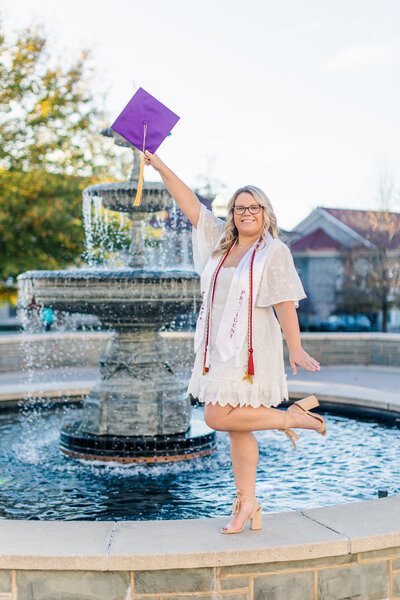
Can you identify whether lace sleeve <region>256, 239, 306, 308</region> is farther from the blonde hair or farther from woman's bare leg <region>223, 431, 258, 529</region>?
woman's bare leg <region>223, 431, 258, 529</region>

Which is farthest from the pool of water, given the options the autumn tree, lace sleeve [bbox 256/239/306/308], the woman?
the autumn tree

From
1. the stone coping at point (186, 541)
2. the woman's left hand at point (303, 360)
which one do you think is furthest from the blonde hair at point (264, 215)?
the stone coping at point (186, 541)

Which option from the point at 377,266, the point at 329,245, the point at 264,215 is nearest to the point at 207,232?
the point at 264,215

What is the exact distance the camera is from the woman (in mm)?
3293

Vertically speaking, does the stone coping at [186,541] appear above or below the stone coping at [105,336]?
below

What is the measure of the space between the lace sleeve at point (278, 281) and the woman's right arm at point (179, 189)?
0.58 m

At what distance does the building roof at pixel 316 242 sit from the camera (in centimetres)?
3467

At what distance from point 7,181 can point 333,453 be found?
1344 cm

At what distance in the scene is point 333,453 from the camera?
20.4 feet

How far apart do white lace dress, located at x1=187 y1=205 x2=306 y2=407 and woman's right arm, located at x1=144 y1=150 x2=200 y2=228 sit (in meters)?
0.45

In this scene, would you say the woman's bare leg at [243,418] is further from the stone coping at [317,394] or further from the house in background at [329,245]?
the house in background at [329,245]

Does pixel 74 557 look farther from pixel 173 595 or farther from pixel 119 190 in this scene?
pixel 119 190

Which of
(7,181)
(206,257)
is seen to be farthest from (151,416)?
(7,181)

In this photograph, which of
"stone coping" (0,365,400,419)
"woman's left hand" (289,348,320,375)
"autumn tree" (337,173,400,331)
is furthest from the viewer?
"autumn tree" (337,173,400,331)
